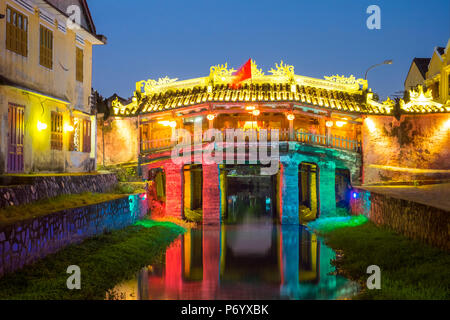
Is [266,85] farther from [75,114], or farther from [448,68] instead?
[448,68]

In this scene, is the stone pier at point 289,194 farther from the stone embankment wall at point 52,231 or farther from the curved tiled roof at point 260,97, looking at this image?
the stone embankment wall at point 52,231

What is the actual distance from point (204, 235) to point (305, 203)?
13150 mm

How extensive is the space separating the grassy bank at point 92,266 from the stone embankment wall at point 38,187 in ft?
5.68

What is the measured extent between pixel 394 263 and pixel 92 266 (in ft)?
26.2

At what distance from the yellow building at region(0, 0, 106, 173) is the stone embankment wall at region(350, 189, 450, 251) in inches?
510

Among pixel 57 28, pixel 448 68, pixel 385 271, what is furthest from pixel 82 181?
pixel 448 68

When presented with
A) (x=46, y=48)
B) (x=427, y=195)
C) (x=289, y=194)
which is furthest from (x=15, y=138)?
(x=427, y=195)

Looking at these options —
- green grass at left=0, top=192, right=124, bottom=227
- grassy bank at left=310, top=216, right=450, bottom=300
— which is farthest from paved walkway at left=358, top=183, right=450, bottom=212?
green grass at left=0, top=192, right=124, bottom=227

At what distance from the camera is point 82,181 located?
16.2 metres

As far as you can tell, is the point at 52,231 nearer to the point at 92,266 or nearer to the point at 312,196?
the point at 92,266

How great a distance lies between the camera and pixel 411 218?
45.6 feet

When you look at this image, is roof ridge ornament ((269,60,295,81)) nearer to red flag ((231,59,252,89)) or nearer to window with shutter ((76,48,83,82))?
red flag ((231,59,252,89))

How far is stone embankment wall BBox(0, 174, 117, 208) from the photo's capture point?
11.4 meters

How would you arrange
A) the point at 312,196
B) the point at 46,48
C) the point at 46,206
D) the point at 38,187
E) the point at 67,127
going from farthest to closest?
the point at 312,196
the point at 67,127
the point at 46,48
the point at 38,187
the point at 46,206
